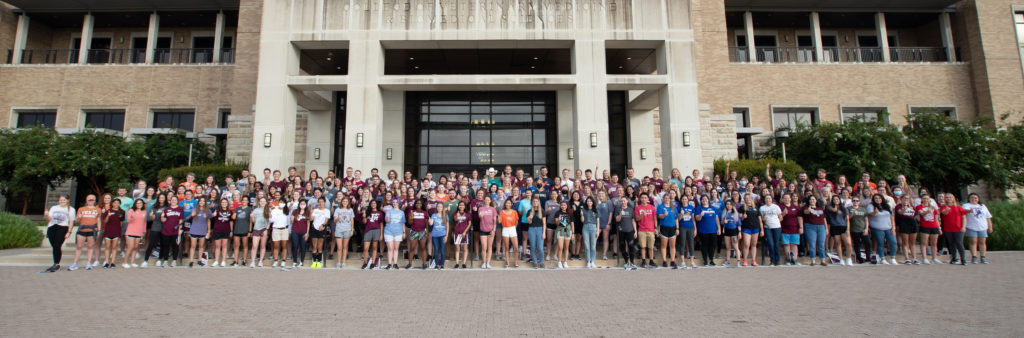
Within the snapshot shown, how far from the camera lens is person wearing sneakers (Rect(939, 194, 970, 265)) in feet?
32.9

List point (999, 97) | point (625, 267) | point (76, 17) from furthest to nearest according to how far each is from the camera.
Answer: point (76, 17) → point (999, 97) → point (625, 267)

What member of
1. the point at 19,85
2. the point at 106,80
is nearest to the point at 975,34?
the point at 106,80

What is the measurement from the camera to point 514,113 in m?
19.8

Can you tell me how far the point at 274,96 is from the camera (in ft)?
51.3

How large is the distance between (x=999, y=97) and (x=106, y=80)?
144 feet

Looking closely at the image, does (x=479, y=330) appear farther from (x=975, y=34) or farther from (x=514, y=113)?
(x=975, y=34)

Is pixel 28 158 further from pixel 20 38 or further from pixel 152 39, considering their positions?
pixel 20 38

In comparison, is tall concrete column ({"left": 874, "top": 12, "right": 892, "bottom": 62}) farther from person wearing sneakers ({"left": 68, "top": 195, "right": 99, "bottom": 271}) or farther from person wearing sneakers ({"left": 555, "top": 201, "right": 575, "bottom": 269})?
person wearing sneakers ({"left": 68, "top": 195, "right": 99, "bottom": 271})

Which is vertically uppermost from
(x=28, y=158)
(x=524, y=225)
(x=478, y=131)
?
(x=478, y=131)

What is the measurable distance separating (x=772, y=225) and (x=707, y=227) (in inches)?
56.1

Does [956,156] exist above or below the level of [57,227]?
above

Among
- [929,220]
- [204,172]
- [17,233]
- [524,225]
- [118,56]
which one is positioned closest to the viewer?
[929,220]

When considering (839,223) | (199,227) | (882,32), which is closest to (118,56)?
(199,227)

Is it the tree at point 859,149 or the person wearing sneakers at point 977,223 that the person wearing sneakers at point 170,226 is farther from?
the tree at point 859,149
